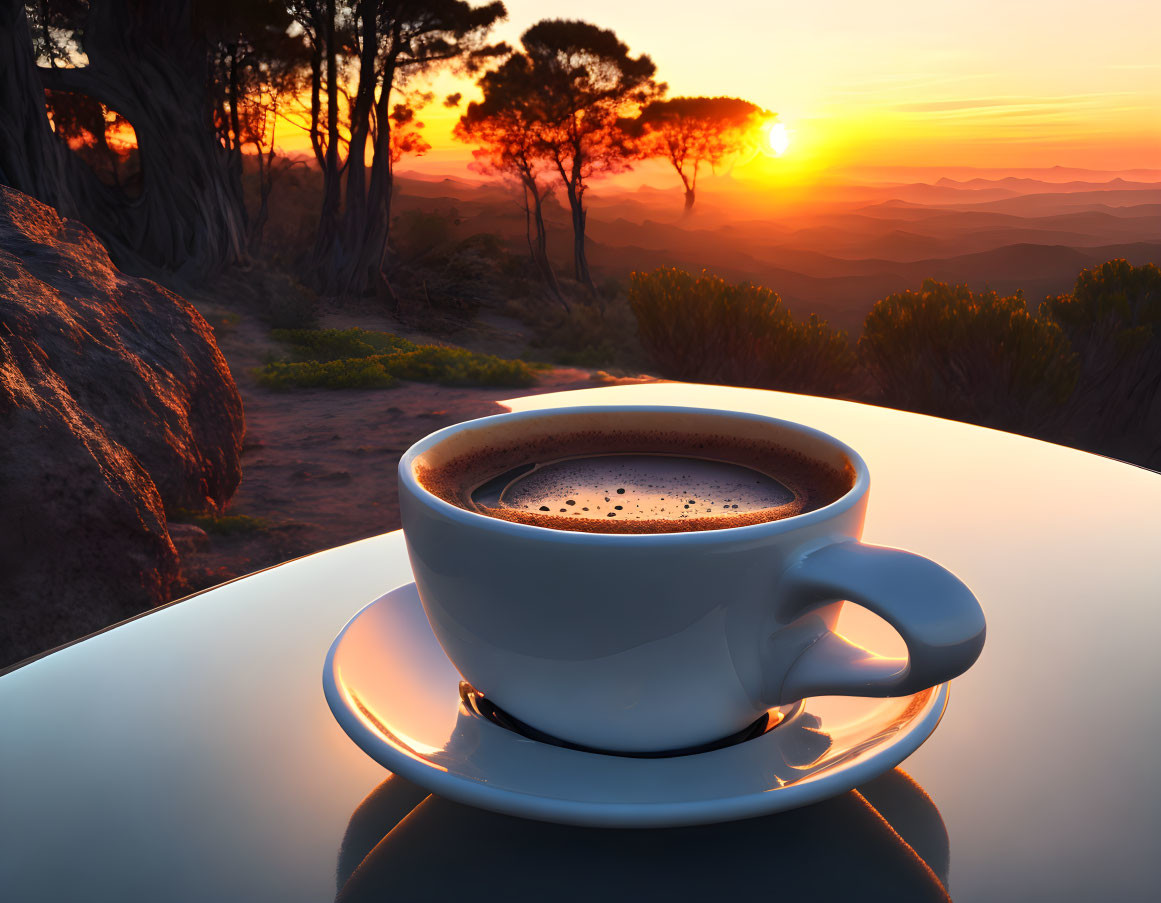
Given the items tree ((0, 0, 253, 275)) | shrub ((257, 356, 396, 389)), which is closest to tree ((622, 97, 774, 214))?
tree ((0, 0, 253, 275))

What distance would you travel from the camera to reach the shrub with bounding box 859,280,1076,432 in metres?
7.45

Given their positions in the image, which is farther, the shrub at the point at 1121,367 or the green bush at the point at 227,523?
the shrub at the point at 1121,367

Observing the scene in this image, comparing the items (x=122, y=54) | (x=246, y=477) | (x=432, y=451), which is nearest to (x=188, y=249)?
(x=122, y=54)

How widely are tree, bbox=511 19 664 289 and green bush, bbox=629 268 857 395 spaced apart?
13.9m

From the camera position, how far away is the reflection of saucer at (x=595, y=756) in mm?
528

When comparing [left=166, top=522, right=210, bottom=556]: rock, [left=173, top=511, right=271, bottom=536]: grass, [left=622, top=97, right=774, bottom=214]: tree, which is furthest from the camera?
[left=622, top=97, right=774, bottom=214]: tree

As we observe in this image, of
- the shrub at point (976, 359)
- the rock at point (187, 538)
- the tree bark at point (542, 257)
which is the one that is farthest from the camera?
the tree bark at point (542, 257)

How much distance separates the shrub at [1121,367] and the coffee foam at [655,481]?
27.5 feet

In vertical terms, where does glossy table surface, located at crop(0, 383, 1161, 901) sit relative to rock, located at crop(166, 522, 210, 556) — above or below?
above

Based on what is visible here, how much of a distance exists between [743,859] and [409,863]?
0.69ft

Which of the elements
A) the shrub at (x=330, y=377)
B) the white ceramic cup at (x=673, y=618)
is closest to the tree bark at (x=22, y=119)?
the shrub at (x=330, y=377)

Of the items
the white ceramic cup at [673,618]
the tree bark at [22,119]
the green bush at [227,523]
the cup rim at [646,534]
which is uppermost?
the tree bark at [22,119]

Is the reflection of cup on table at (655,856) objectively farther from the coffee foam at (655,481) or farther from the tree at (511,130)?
the tree at (511,130)

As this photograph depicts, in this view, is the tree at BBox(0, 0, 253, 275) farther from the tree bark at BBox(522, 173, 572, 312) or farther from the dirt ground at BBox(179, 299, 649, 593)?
the tree bark at BBox(522, 173, 572, 312)
